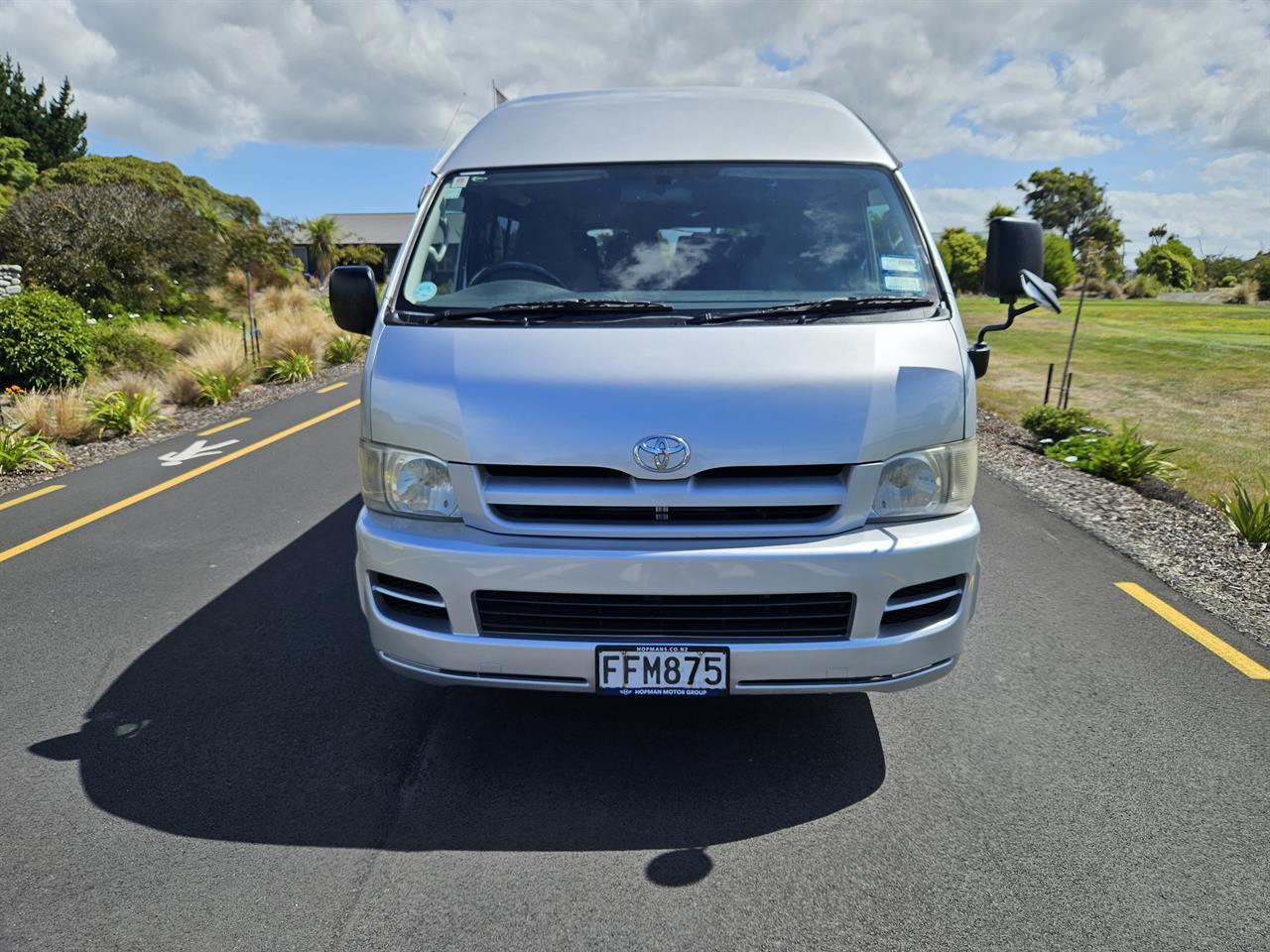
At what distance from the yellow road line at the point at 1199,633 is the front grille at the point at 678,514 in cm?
252

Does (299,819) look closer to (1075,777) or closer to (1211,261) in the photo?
(1075,777)

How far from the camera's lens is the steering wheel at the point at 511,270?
4020mm

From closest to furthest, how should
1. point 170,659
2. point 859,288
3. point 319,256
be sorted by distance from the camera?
point 859,288 → point 170,659 → point 319,256

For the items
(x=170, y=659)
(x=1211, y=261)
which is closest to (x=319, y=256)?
(x=1211, y=261)

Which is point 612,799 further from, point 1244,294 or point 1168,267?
point 1168,267

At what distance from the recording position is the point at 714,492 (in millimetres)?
3102

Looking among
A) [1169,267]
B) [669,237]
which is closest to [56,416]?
[669,237]

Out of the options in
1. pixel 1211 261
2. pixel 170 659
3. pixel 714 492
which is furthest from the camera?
pixel 1211 261

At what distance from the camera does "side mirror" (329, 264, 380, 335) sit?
4.19 metres

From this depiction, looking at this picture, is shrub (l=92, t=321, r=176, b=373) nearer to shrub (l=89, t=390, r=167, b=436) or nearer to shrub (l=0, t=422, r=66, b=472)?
shrub (l=89, t=390, r=167, b=436)

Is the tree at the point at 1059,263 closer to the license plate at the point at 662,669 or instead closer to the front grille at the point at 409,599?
the license plate at the point at 662,669

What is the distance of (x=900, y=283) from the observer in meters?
3.83

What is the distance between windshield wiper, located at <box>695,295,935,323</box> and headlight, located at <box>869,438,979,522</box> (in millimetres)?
610

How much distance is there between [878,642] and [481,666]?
→ 1.29m
